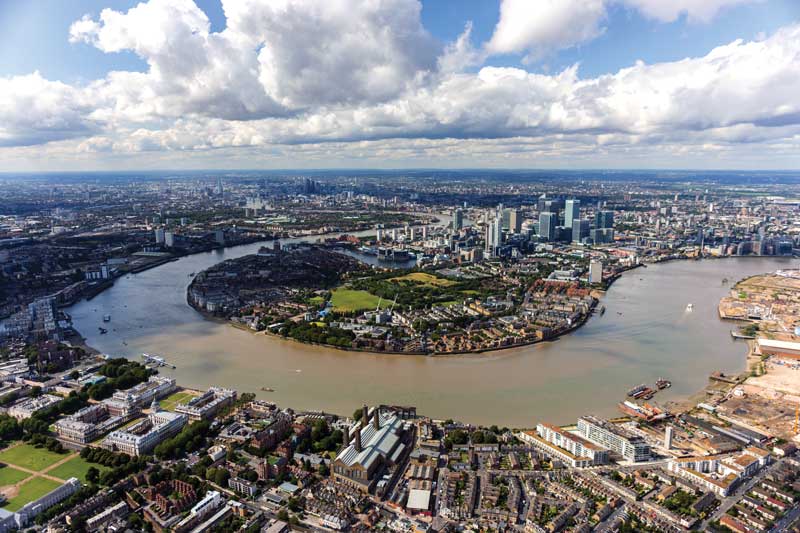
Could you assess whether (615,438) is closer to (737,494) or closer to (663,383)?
(737,494)

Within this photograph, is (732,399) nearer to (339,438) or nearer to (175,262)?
(339,438)

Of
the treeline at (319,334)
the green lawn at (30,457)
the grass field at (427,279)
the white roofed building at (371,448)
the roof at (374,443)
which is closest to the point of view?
the white roofed building at (371,448)

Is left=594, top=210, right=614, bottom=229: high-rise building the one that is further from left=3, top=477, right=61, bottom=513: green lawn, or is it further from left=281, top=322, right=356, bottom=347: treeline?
left=3, top=477, right=61, bottom=513: green lawn

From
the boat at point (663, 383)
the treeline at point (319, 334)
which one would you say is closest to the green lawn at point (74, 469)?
the treeline at point (319, 334)

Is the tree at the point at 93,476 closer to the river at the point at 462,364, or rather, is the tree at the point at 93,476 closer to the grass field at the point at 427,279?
the river at the point at 462,364

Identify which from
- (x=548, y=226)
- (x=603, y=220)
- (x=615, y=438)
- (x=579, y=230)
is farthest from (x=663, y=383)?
(x=603, y=220)

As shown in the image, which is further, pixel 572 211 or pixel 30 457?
pixel 572 211
